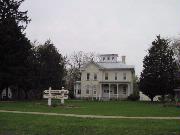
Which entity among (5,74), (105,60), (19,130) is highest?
(105,60)

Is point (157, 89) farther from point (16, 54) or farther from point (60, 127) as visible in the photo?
point (60, 127)

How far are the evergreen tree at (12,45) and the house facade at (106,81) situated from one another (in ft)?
86.8

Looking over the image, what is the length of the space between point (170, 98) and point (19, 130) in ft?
166

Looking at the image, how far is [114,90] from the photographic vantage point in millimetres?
79750

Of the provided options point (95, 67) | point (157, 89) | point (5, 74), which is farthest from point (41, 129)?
point (95, 67)

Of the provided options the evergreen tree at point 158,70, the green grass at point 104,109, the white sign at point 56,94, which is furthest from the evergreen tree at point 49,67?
the green grass at point 104,109

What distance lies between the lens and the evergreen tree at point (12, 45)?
50.3 m

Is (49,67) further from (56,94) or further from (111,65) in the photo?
(56,94)

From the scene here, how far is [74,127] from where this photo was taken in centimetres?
1595

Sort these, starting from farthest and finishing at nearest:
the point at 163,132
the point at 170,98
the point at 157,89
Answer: the point at 170,98, the point at 157,89, the point at 163,132

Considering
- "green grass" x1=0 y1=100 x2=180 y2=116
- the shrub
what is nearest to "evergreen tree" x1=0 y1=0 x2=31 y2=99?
"green grass" x1=0 y1=100 x2=180 y2=116

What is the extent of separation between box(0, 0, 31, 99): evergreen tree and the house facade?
26.5m

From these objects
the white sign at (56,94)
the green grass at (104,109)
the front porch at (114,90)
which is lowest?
the green grass at (104,109)

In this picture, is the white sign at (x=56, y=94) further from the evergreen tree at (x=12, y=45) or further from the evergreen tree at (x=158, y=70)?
the evergreen tree at (x=158, y=70)
